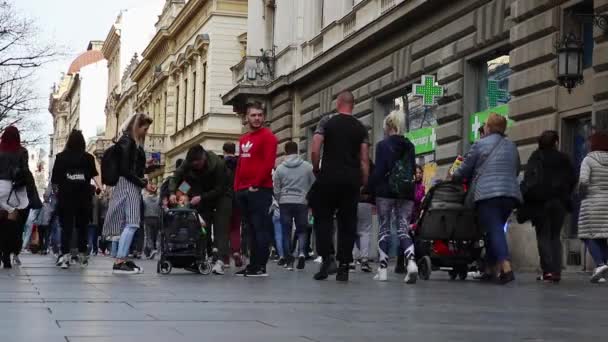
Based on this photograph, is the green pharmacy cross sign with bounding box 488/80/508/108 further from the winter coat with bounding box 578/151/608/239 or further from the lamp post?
the winter coat with bounding box 578/151/608/239

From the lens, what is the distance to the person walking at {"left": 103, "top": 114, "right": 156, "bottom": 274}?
14.0m

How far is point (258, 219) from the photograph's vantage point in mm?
13719

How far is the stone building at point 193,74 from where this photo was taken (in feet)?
172

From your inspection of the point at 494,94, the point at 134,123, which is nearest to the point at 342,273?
the point at 134,123

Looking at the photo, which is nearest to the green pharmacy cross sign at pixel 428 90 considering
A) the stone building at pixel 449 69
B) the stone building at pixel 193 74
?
the stone building at pixel 449 69

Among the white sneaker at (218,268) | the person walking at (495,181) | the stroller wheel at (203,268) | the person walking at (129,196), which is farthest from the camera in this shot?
the stroller wheel at (203,268)

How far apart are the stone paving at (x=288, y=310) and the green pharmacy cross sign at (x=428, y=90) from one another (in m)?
9.52

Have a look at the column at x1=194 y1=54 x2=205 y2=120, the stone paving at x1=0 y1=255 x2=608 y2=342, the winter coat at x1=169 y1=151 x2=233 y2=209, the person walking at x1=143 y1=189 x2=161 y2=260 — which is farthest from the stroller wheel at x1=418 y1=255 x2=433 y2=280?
the column at x1=194 y1=54 x2=205 y2=120

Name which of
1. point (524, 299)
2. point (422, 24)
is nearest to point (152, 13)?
point (422, 24)

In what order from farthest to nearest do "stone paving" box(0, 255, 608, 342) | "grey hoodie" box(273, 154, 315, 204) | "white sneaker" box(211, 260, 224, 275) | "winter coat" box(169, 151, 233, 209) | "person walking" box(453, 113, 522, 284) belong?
1. "grey hoodie" box(273, 154, 315, 204)
2. "winter coat" box(169, 151, 233, 209)
3. "white sneaker" box(211, 260, 224, 275)
4. "person walking" box(453, 113, 522, 284)
5. "stone paving" box(0, 255, 608, 342)

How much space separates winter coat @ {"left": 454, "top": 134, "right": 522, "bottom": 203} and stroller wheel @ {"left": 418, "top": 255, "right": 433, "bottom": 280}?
3.18 feet

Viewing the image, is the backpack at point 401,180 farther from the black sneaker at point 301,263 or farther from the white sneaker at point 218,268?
the black sneaker at point 301,263

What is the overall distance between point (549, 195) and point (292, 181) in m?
5.00

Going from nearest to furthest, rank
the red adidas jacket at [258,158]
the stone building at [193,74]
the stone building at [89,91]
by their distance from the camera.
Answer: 1. the red adidas jacket at [258,158]
2. the stone building at [193,74]
3. the stone building at [89,91]
